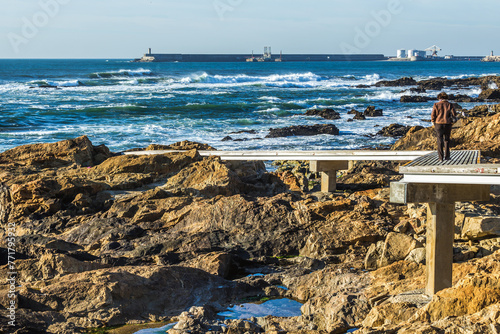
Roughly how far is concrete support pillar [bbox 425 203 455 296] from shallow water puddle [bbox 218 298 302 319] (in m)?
1.52

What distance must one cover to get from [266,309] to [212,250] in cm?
210

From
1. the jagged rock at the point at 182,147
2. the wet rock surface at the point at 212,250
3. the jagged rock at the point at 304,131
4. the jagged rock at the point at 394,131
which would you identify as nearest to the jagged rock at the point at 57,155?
the wet rock surface at the point at 212,250

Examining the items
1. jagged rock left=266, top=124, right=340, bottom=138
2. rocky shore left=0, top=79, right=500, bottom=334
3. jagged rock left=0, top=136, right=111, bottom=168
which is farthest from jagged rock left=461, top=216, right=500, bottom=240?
jagged rock left=266, top=124, right=340, bottom=138

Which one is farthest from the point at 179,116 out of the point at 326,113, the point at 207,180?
the point at 207,180

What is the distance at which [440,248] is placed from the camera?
6.98 metres

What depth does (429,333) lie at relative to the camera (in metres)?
5.17

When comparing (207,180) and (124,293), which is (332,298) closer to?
(124,293)

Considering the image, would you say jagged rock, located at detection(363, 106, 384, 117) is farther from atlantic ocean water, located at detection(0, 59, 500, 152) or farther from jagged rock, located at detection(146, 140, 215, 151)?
jagged rock, located at detection(146, 140, 215, 151)

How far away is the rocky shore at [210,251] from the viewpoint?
6383 mm

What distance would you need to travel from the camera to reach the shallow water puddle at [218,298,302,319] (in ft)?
23.0

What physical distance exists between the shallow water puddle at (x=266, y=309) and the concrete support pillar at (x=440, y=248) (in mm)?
1518

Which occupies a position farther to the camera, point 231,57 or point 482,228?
point 231,57

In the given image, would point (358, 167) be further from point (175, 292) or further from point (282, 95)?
point (282, 95)

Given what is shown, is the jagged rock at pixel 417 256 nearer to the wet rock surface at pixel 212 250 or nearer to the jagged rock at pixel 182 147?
the wet rock surface at pixel 212 250
